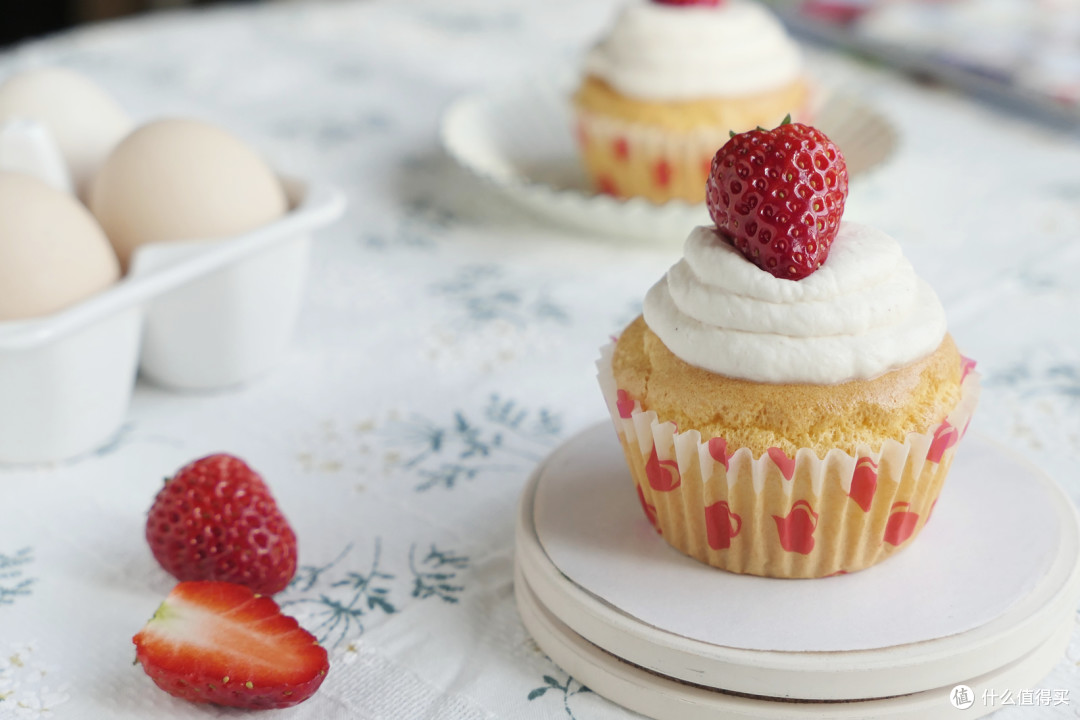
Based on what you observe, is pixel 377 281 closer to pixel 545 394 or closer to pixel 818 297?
pixel 545 394

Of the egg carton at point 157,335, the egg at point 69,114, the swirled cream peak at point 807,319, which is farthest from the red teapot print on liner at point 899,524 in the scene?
the egg at point 69,114

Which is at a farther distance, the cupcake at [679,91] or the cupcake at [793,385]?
the cupcake at [679,91]

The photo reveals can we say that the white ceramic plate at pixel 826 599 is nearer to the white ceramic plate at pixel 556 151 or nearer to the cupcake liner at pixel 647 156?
the white ceramic plate at pixel 556 151

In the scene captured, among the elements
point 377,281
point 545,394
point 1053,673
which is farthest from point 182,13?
point 1053,673

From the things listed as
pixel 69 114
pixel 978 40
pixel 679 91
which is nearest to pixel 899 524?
pixel 679 91

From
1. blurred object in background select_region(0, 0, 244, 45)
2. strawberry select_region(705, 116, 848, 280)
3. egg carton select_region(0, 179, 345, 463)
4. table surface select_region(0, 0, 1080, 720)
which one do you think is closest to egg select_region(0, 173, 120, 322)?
egg carton select_region(0, 179, 345, 463)

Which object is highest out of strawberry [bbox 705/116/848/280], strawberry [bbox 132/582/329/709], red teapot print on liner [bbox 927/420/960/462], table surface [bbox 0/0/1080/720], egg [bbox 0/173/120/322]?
strawberry [bbox 705/116/848/280]

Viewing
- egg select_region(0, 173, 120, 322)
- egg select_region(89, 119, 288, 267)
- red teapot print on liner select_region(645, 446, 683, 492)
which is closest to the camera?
red teapot print on liner select_region(645, 446, 683, 492)

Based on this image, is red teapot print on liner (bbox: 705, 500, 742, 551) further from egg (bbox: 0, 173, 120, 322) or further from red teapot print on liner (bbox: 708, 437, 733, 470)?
egg (bbox: 0, 173, 120, 322)
